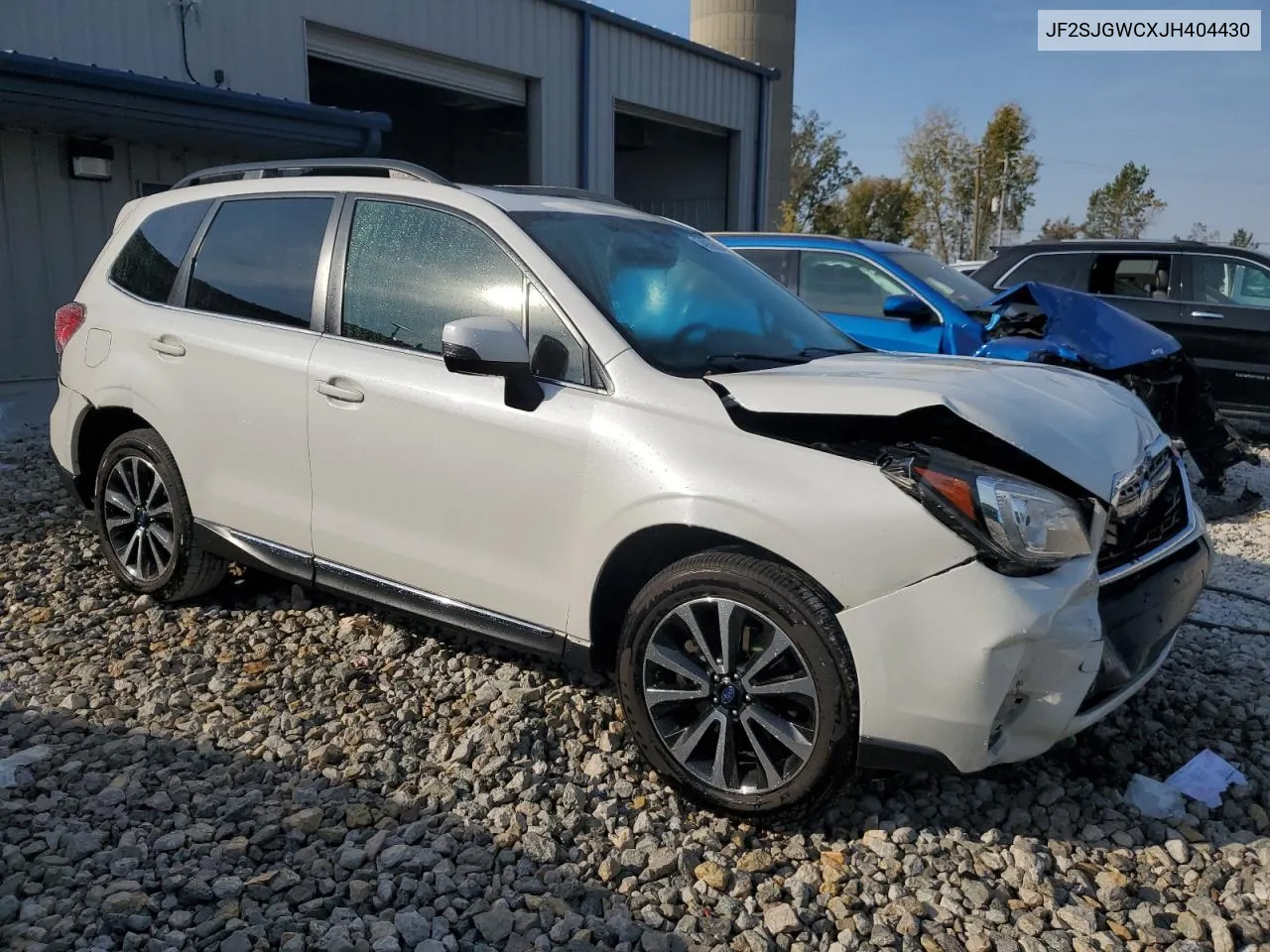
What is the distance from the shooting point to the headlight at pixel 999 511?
2547 mm

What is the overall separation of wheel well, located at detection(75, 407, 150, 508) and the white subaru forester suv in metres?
0.13

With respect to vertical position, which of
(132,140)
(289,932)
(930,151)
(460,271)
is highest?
(930,151)

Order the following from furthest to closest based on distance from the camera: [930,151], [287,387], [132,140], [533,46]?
[930,151] < [533,46] < [132,140] < [287,387]

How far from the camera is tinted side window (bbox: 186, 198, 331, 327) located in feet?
12.8

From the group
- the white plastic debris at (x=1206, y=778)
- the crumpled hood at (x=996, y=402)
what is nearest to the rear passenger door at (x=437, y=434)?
the crumpled hood at (x=996, y=402)

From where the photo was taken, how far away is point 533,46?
13.6 metres

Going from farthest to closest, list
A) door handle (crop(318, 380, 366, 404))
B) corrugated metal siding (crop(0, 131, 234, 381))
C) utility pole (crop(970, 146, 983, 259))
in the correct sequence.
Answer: utility pole (crop(970, 146, 983, 259)), corrugated metal siding (crop(0, 131, 234, 381)), door handle (crop(318, 380, 366, 404))

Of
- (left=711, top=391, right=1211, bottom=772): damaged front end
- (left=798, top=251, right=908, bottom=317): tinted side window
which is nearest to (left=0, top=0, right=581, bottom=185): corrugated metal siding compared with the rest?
(left=798, top=251, right=908, bottom=317): tinted side window

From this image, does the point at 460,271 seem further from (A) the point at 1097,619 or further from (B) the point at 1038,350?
(B) the point at 1038,350

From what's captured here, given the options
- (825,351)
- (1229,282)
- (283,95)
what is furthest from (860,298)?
(283,95)

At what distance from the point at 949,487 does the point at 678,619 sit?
86 centimetres

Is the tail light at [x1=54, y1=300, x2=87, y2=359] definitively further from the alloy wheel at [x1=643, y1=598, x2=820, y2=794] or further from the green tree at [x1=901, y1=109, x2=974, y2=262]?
the green tree at [x1=901, y1=109, x2=974, y2=262]

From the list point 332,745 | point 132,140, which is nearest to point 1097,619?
point 332,745

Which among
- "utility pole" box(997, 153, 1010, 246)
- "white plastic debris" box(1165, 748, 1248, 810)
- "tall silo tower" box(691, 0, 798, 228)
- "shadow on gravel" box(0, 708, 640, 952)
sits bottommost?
"shadow on gravel" box(0, 708, 640, 952)
